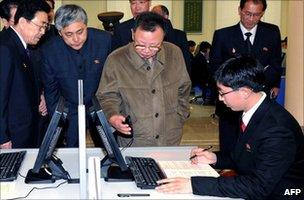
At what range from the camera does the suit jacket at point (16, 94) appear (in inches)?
111

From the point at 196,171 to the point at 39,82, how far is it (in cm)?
139

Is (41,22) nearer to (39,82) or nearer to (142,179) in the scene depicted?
(39,82)

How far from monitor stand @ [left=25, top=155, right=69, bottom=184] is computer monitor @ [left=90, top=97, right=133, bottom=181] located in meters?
0.18

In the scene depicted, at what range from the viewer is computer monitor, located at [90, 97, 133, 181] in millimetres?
1994

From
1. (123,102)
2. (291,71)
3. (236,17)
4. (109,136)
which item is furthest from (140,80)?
(236,17)

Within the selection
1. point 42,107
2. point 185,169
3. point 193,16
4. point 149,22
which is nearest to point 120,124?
point 185,169

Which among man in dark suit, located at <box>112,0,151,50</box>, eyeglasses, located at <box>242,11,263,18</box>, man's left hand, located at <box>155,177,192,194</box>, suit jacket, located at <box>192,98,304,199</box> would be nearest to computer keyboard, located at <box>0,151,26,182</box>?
man's left hand, located at <box>155,177,192,194</box>

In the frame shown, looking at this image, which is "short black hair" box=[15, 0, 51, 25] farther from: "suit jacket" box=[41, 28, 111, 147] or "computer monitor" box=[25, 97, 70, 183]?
"computer monitor" box=[25, 97, 70, 183]

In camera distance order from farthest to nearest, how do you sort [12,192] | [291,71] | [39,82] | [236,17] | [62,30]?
[236,17], [291,71], [39,82], [62,30], [12,192]

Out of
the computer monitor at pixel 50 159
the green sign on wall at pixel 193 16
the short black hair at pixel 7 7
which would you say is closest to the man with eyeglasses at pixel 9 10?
the short black hair at pixel 7 7

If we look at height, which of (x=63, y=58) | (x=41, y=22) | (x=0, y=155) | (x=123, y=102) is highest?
(x=41, y=22)

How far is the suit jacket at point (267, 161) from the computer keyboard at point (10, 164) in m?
0.79

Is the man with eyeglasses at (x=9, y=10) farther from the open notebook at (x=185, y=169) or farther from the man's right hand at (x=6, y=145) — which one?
the open notebook at (x=185, y=169)

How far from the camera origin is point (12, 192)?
1.99m
